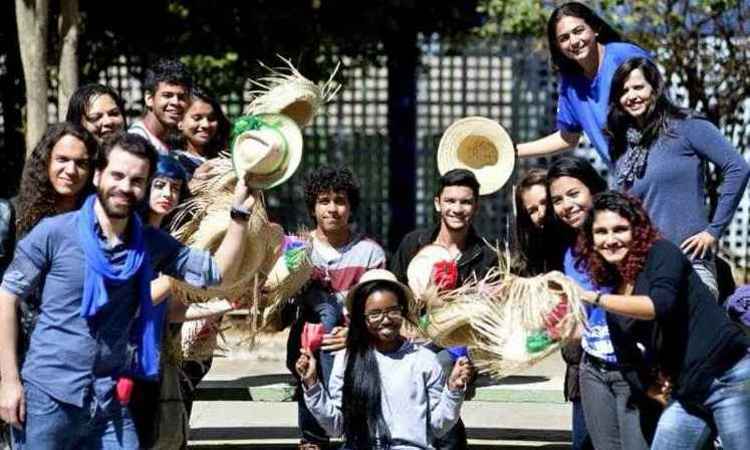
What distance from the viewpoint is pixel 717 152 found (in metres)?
6.10

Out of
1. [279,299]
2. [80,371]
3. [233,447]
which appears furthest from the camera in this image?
[233,447]

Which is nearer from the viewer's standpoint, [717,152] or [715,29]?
[717,152]

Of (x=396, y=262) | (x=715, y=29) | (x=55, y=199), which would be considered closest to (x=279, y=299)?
(x=396, y=262)

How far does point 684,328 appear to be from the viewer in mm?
5465

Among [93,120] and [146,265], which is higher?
[93,120]

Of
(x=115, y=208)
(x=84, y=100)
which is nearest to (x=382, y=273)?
(x=84, y=100)

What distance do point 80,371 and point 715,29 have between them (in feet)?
30.6

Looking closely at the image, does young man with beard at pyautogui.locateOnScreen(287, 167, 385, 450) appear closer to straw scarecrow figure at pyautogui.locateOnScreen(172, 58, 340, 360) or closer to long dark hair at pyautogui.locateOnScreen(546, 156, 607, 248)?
straw scarecrow figure at pyautogui.locateOnScreen(172, 58, 340, 360)

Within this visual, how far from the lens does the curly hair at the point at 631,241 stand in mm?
5527

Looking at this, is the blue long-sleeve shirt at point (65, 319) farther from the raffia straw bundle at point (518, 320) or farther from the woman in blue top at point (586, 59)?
the woman in blue top at point (586, 59)

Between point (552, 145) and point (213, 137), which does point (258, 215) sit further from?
point (552, 145)

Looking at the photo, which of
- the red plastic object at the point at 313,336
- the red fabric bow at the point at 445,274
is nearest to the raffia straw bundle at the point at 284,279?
the red plastic object at the point at 313,336

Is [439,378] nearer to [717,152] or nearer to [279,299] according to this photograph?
[279,299]

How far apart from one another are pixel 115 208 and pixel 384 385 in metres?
1.57
